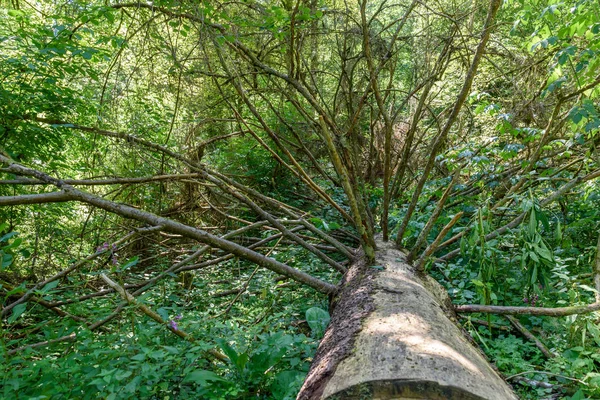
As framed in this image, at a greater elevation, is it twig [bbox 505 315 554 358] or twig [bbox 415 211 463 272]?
twig [bbox 415 211 463 272]

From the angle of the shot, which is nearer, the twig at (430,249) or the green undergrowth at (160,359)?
the green undergrowth at (160,359)

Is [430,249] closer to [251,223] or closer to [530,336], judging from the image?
[530,336]

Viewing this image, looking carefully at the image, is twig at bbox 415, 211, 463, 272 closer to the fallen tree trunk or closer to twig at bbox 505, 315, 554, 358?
the fallen tree trunk

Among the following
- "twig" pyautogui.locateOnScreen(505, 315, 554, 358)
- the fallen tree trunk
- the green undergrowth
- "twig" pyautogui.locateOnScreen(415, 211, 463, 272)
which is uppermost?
"twig" pyautogui.locateOnScreen(415, 211, 463, 272)

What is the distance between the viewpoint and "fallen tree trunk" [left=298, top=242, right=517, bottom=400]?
1155mm

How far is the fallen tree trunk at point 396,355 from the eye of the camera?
3.79ft

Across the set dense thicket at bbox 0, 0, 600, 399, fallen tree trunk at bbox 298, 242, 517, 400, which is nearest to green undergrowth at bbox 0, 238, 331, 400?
dense thicket at bbox 0, 0, 600, 399

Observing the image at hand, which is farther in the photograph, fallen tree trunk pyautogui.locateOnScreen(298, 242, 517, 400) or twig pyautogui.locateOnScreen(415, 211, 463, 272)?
twig pyautogui.locateOnScreen(415, 211, 463, 272)

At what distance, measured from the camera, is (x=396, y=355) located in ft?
4.28

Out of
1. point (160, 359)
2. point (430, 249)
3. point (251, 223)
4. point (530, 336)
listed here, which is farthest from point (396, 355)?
point (251, 223)

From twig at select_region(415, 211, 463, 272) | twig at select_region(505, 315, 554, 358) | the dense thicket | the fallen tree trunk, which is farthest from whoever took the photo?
twig at select_region(415, 211, 463, 272)

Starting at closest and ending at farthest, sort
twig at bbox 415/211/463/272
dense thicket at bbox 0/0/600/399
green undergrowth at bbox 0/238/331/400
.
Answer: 1. green undergrowth at bbox 0/238/331/400
2. dense thicket at bbox 0/0/600/399
3. twig at bbox 415/211/463/272

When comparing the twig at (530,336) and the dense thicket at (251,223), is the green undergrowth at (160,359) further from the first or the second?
the twig at (530,336)

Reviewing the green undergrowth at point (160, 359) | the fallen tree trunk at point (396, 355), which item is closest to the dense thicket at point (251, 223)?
the green undergrowth at point (160, 359)
